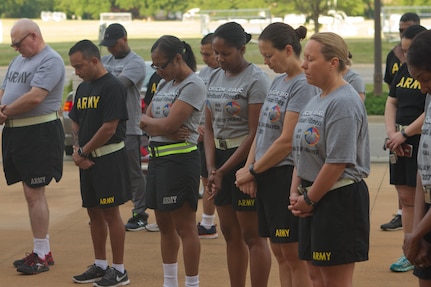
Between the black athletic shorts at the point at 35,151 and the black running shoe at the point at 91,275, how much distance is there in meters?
1.01

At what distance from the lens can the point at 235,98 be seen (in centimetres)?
670

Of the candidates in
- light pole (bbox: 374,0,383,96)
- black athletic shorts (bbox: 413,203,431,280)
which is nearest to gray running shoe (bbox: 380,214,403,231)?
black athletic shorts (bbox: 413,203,431,280)

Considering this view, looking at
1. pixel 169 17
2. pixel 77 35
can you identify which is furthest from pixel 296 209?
pixel 169 17

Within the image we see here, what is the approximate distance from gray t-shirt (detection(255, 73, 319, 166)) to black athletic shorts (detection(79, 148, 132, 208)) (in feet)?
6.37

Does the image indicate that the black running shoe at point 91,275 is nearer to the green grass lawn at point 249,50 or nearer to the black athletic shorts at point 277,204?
the black athletic shorts at point 277,204

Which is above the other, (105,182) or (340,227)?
(340,227)

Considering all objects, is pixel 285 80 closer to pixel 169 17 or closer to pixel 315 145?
pixel 315 145

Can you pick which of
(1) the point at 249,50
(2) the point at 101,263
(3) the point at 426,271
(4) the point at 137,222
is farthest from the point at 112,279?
(1) the point at 249,50

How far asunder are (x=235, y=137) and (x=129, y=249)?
2.86 metres

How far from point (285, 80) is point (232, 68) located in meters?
0.64

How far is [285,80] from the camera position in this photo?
620 centimetres

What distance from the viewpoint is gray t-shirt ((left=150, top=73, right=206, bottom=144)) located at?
7.07 meters

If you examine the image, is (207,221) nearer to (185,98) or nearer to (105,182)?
(105,182)

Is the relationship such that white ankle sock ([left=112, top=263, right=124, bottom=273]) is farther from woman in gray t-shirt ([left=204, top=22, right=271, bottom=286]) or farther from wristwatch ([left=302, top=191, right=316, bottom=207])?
wristwatch ([left=302, top=191, right=316, bottom=207])
